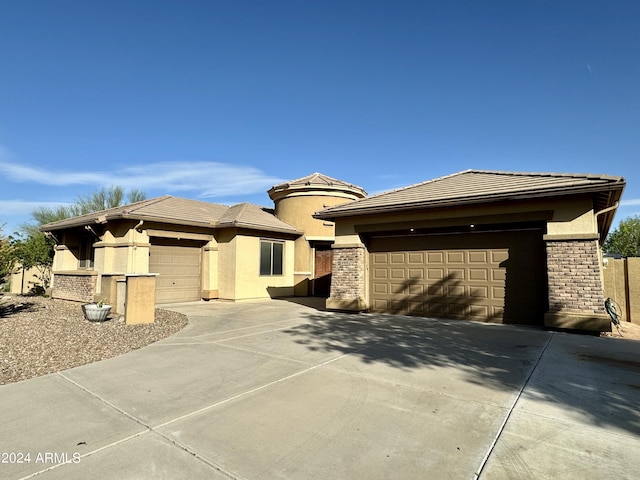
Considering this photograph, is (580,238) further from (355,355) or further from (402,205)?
(355,355)

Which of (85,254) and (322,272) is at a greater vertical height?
(85,254)

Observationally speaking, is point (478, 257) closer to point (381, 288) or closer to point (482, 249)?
point (482, 249)

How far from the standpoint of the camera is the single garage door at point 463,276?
30.7 feet

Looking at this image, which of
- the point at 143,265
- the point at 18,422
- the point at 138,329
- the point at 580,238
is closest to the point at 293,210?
the point at 143,265

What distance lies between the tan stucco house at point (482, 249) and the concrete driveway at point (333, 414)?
7.49ft

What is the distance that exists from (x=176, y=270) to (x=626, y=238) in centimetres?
5780

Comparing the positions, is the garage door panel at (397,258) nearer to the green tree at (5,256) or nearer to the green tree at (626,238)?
the green tree at (5,256)

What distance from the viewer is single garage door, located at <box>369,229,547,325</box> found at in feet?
30.7

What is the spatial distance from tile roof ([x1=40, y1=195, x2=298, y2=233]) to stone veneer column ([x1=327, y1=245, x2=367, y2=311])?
4871mm

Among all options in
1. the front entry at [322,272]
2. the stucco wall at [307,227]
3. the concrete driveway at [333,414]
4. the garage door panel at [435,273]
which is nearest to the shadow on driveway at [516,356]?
the concrete driveway at [333,414]

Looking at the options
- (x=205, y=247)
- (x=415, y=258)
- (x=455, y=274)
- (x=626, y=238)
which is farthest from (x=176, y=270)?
(x=626, y=238)

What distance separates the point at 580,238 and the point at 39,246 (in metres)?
23.2

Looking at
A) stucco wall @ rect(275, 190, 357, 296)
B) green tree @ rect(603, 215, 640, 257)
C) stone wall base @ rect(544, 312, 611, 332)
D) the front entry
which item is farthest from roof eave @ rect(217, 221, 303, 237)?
green tree @ rect(603, 215, 640, 257)

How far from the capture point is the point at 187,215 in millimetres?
14711
